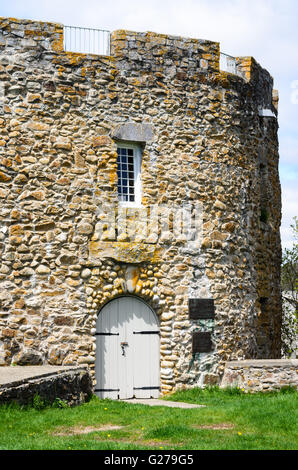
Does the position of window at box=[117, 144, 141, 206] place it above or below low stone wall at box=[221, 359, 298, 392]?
above

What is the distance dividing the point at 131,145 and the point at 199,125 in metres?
1.58

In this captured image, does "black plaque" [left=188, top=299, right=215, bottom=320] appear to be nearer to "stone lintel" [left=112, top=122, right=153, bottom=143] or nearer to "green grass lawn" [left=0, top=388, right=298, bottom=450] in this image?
"green grass lawn" [left=0, top=388, right=298, bottom=450]

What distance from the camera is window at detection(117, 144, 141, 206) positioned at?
554 inches

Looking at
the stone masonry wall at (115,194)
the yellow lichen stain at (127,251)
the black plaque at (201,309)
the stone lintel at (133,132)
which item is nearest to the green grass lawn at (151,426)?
the stone masonry wall at (115,194)

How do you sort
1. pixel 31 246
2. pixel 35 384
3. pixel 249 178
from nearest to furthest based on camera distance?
1. pixel 35 384
2. pixel 31 246
3. pixel 249 178

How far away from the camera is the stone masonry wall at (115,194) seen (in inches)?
516

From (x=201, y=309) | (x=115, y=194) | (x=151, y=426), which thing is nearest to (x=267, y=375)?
(x=201, y=309)

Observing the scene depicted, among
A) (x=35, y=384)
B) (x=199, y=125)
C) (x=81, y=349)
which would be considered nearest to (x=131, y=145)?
(x=199, y=125)

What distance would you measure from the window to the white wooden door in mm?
2046

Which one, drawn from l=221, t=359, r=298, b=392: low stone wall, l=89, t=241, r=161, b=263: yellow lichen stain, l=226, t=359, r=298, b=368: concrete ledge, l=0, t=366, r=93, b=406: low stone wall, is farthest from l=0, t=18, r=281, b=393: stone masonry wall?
l=0, t=366, r=93, b=406: low stone wall

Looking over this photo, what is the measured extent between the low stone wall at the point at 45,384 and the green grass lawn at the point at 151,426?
0.59ft

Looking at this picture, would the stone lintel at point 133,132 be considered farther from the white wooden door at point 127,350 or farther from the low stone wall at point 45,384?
the low stone wall at point 45,384
